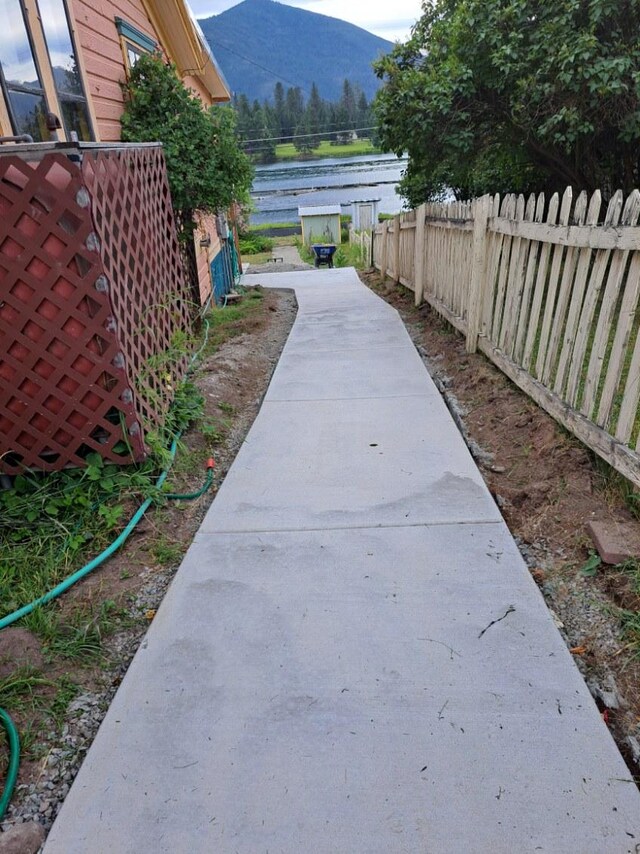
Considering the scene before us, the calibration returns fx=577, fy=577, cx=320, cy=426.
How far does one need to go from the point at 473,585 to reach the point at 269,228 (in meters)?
48.5

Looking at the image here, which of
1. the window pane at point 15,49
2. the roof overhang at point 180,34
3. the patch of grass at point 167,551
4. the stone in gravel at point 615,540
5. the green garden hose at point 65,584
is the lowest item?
the patch of grass at point 167,551

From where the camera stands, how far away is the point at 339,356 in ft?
20.9

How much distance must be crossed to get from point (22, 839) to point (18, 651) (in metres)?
0.85

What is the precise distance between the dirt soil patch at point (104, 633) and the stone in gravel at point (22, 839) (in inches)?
1.8

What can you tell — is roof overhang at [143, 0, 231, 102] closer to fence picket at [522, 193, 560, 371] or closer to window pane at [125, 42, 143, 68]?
window pane at [125, 42, 143, 68]

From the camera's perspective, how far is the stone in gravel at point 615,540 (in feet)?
8.51

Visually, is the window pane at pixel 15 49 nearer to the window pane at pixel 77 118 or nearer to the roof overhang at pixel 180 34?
the window pane at pixel 77 118

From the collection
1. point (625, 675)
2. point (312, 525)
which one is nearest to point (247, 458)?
point (312, 525)

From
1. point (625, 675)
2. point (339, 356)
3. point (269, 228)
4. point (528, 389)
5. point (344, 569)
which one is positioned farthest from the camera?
point (269, 228)

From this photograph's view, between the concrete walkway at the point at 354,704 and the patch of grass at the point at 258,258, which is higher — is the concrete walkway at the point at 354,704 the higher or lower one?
the higher one

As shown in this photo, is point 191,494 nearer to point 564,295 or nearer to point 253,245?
point 564,295

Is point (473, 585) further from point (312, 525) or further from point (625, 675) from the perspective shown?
point (312, 525)

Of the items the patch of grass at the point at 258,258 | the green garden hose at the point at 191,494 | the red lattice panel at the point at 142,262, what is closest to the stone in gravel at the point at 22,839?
the green garden hose at the point at 191,494

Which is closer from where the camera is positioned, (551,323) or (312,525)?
(312,525)
